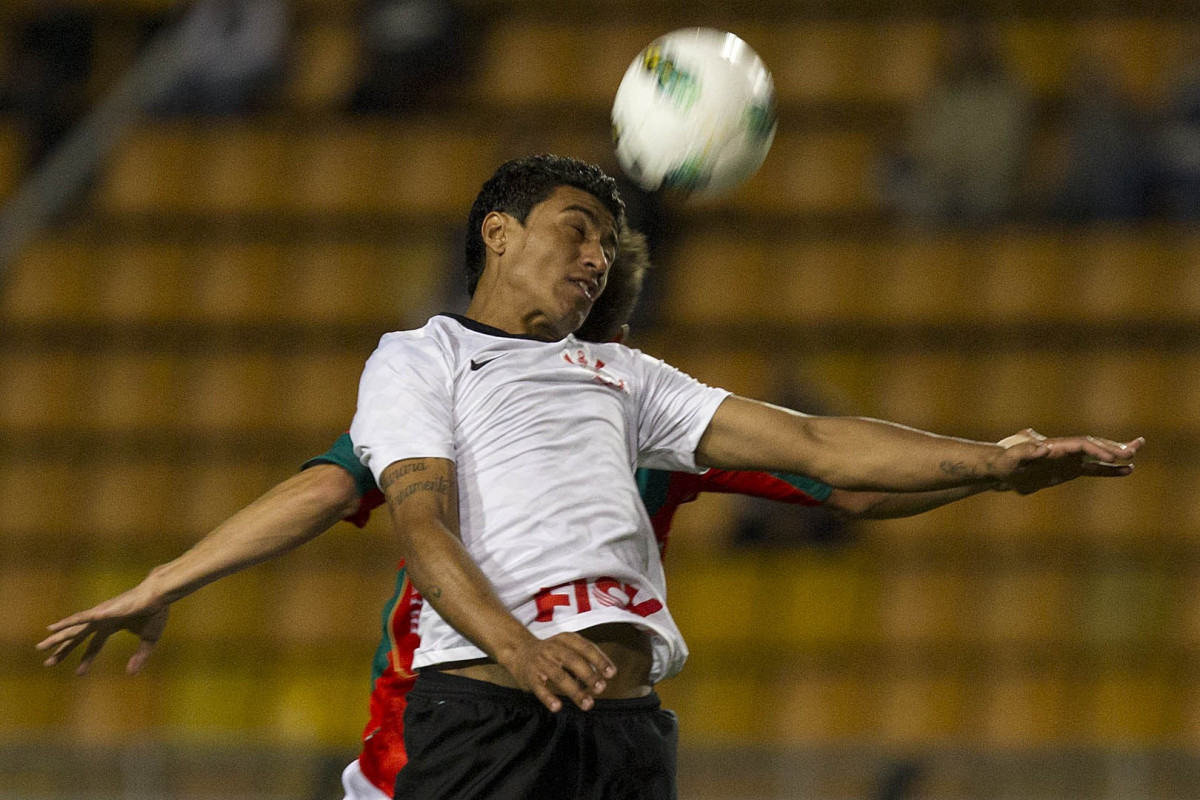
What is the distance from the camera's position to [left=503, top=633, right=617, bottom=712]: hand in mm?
2184

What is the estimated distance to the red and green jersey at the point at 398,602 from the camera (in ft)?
9.10

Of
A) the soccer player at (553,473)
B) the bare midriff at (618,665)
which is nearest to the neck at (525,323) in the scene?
the soccer player at (553,473)

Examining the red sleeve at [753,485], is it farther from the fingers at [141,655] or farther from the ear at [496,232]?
the fingers at [141,655]

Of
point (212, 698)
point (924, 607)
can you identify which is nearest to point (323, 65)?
point (212, 698)

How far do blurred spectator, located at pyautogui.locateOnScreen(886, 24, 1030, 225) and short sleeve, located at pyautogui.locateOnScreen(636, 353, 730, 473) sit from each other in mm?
4385

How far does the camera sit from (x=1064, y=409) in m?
6.61

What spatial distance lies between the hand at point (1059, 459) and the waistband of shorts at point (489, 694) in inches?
28.3

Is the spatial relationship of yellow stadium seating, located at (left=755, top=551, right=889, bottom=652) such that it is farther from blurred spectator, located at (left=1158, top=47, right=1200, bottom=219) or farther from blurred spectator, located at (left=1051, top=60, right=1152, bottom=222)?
blurred spectator, located at (left=1158, top=47, right=1200, bottom=219)

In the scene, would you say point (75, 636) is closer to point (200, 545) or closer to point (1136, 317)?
point (200, 545)

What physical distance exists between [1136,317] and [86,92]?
4974 millimetres

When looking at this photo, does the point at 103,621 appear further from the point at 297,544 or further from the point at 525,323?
the point at 525,323

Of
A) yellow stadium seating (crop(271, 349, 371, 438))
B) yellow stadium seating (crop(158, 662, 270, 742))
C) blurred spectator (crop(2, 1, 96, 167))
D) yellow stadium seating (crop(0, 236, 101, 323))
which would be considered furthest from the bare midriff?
blurred spectator (crop(2, 1, 96, 167))

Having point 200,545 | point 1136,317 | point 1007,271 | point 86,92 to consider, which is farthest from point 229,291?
point 200,545

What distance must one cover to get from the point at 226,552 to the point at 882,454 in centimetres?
111
